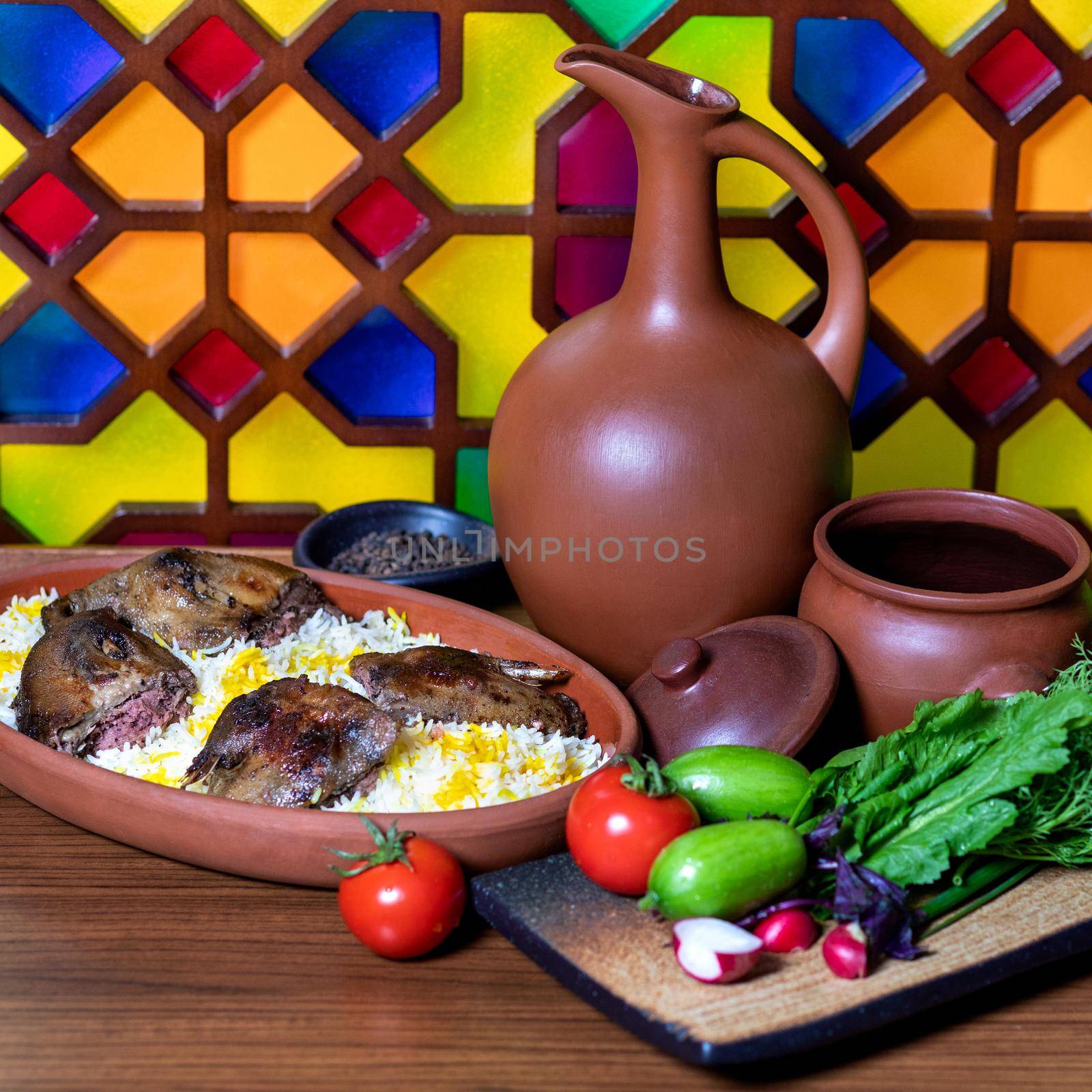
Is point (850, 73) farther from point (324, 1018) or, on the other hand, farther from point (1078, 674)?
point (324, 1018)

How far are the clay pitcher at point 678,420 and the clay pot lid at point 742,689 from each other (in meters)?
0.11

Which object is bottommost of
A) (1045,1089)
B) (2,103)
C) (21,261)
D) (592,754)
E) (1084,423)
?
(1045,1089)

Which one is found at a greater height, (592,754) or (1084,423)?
(1084,423)

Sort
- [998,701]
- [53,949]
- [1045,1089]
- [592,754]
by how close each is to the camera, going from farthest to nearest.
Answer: [592,754] < [998,701] < [53,949] < [1045,1089]

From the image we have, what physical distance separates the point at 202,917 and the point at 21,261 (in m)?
1.24

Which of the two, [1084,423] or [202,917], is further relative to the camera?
[1084,423]

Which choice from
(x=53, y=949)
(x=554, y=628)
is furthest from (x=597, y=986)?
(x=554, y=628)

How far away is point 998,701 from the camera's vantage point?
4.25ft

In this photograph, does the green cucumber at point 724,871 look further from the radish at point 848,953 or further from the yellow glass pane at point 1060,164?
the yellow glass pane at point 1060,164

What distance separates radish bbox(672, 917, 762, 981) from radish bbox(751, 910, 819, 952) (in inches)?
1.1

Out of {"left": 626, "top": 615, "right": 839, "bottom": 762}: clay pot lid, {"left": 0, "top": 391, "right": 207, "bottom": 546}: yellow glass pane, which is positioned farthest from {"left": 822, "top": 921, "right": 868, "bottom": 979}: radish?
{"left": 0, "top": 391, "right": 207, "bottom": 546}: yellow glass pane

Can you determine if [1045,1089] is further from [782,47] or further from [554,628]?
[782,47]

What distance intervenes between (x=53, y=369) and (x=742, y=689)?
1309mm

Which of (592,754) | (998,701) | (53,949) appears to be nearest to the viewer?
(53,949)
